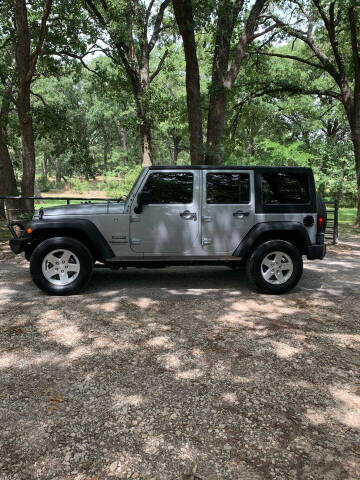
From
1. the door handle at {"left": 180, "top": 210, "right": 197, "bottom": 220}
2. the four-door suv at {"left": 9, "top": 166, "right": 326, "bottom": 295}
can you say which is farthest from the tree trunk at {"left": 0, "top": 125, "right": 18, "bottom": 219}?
the door handle at {"left": 180, "top": 210, "right": 197, "bottom": 220}

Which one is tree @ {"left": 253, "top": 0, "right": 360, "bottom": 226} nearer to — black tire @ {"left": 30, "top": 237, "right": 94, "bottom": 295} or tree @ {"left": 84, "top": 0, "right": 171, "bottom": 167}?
tree @ {"left": 84, "top": 0, "right": 171, "bottom": 167}

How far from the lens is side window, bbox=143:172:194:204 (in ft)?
17.4

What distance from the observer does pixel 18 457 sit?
2.12 meters

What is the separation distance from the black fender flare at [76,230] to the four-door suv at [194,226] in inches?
0.6

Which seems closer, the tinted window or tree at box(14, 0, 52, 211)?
the tinted window

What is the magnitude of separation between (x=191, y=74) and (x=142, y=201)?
544 centimetres

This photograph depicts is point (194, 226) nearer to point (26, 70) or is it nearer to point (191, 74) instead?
point (191, 74)

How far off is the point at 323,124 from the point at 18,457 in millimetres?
32019

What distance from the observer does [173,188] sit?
5.33m

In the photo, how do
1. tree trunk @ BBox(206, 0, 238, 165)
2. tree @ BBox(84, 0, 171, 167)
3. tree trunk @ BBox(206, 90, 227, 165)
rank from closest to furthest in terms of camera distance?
tree trunk @ BBox(206, 0, 238, 165) < tree trunk @ BBox(206, 90, 227, 165) < tree @ BBox(84, 0, 171, 167)

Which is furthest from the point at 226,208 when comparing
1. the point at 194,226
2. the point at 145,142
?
the point at 145,142

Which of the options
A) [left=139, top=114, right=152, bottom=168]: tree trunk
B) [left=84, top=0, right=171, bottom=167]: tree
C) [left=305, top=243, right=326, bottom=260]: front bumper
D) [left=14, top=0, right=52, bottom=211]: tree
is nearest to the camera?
[left=305, top=243, right=326, bottom=260]: front bumper

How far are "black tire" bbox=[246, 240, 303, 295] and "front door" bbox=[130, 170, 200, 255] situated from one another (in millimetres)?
935

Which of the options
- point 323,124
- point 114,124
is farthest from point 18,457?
point 114,124
